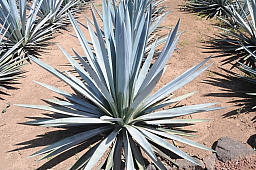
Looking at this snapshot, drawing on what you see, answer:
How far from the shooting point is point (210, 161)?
215cm

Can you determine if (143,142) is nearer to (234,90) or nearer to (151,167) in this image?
(151,167)

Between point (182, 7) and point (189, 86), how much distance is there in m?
3.47

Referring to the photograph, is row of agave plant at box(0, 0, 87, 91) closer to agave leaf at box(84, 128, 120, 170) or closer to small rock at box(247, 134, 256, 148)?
agave leaf at box(84, 128, 120, 170)

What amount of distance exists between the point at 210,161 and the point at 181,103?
86 cm

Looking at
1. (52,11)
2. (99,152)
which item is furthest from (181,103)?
(52,11)

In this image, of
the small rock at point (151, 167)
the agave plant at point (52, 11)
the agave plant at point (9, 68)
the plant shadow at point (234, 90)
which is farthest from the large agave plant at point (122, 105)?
the agave plant at point (52, 11)

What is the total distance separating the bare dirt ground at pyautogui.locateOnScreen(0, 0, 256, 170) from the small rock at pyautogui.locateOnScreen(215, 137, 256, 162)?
4.9 inches

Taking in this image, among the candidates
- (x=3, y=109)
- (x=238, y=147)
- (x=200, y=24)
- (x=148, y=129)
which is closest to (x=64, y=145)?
(x=148, y=129)

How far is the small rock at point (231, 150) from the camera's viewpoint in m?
2.19

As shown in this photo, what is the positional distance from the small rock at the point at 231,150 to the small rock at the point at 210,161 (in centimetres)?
7

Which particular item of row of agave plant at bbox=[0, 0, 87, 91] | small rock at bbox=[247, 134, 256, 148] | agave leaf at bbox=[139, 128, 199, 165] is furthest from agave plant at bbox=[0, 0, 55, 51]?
small rock at bbox=[247, 134, 256, 148]

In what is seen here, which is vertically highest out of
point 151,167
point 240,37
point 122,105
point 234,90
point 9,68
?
point 240,37

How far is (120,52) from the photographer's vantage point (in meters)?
1.79

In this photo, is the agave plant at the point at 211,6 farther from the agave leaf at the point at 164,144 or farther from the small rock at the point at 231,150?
the agave leaf at the point at 164,144
